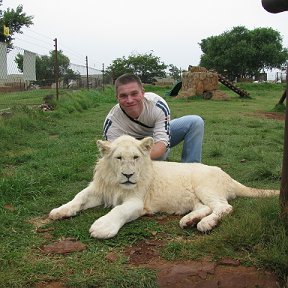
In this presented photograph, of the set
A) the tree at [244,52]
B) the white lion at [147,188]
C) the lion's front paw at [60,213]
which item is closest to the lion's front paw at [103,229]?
the white lion at [147,188]

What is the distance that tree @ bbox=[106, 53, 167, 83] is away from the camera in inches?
2251

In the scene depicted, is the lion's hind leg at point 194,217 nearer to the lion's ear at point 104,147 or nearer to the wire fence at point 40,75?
the lion's ear at point 104,147

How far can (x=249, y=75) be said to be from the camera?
56562 millimetres

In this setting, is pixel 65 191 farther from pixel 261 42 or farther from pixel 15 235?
pixel 261 42

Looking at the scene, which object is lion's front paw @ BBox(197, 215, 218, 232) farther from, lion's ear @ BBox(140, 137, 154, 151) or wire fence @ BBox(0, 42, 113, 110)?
wire fence @ BBox(0, 42, 113, 110)

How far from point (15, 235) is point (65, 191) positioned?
1412 mm

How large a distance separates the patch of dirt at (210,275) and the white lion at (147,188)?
84 centimetres

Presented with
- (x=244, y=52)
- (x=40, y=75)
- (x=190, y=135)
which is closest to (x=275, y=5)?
(x=190, y=135)

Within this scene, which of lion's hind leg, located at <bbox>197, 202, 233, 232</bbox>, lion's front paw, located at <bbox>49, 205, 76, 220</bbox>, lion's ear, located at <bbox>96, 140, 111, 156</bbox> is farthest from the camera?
lion's ear, located at <bbox>96, 140, 111, 156</bbox>

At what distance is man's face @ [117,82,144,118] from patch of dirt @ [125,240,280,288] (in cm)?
230

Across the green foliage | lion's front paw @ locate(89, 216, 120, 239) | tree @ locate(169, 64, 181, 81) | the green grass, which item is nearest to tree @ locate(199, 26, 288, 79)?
tree @ locate(169, 64, 181, 81)

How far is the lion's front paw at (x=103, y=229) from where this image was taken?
345cm

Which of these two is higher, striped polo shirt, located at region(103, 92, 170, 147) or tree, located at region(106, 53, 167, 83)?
tree, located at region(106, 53, 167, 83)

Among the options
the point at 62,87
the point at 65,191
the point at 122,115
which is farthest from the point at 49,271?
the point at 62,87
